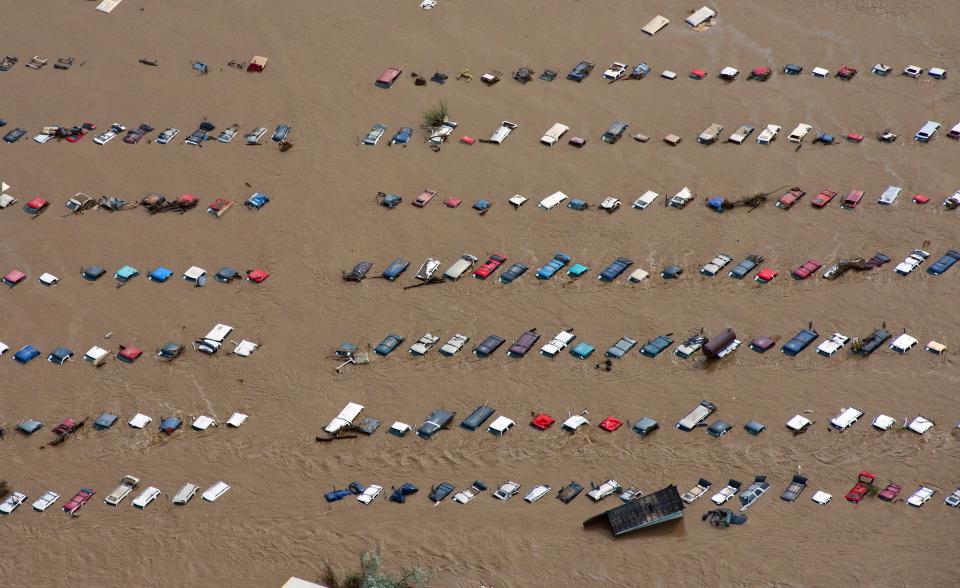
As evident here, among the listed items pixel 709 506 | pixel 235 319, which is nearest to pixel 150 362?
pixel 235 319

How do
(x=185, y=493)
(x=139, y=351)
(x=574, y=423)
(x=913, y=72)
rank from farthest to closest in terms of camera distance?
(x=913, y=72), (x=139, y=351), (x=574, y=423), (x=185, y=493)

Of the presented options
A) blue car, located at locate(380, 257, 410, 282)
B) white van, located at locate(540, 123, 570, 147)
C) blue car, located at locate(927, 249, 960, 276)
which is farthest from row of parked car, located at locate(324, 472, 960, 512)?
white van, located at locate(540, 123, 570, 147)

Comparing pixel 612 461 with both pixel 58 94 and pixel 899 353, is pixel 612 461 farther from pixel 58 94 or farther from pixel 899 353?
pixel 58 94

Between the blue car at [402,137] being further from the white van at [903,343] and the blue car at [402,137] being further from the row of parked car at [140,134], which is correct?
the white van at [903,343]

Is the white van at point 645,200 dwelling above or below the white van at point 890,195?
below

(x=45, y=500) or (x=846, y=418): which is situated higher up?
(x=846, y=418)

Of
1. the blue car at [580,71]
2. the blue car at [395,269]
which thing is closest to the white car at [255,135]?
the blue car at [395,269]

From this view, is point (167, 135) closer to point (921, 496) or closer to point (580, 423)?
point (580, 423)

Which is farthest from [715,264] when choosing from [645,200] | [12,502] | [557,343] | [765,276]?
[12,502]
